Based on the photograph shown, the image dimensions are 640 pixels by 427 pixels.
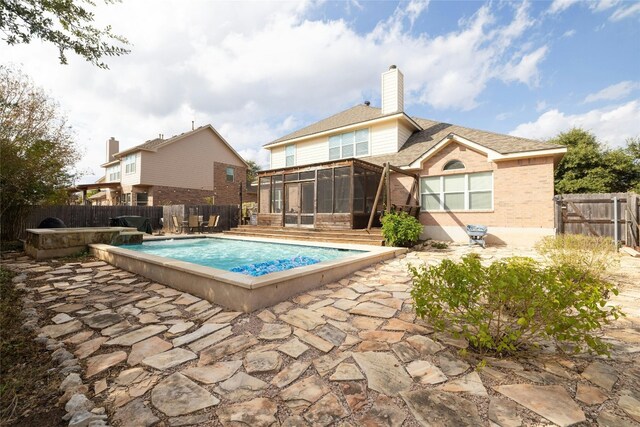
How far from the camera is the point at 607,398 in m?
1.94

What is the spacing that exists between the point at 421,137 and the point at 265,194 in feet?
29.8

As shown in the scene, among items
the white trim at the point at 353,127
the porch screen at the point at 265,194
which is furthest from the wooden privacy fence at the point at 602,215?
the porch screen at the point at 265,194

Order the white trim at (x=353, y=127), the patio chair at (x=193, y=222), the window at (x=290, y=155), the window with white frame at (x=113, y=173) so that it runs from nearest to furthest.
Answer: the white trim at (x=353, y=127), the patio chair at (x=193, y=222), the window at (x=290, y=155), the window with white frame at (x=113, y=173)

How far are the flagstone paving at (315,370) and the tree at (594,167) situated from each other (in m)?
22.2

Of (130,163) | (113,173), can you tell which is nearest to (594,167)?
(130,163)

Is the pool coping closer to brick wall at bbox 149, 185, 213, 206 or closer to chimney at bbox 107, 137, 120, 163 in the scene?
brick wall at bbox 149, 185, 213, 206

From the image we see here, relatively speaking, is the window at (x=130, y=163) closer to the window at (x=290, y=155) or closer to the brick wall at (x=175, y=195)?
the brick wall at (x=175, y=195)

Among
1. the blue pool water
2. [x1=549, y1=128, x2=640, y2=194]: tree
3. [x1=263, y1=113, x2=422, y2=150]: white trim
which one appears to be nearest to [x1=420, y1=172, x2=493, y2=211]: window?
[x1=263, y1=113, x2=422, y2=150]: white trim

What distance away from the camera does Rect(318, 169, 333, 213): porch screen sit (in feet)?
39.4

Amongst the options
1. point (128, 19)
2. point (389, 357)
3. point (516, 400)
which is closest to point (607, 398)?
point (516, 400)

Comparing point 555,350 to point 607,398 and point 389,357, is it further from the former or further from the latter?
point 389,357

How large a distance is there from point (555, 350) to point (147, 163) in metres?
24.6

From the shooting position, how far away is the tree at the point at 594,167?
1991 centimetres

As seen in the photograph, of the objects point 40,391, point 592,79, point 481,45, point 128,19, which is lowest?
point 40,391
